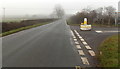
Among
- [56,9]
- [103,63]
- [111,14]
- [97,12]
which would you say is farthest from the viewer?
[56,9]

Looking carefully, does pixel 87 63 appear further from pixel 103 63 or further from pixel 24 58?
pixel 24 58

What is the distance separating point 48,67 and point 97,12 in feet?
87.5

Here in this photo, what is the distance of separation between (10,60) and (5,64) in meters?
0.35

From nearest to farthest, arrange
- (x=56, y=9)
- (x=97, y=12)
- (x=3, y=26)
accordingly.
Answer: (x=3, y=26), (x=97, y=12), (x=56, y=9)

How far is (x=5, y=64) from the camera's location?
397cm

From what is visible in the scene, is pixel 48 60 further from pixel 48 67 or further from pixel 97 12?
pixel 97 12

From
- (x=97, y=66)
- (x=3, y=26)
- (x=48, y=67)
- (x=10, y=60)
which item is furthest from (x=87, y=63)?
(x=3, y=26)

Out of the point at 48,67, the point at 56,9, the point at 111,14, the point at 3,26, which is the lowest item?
the point at 48,67

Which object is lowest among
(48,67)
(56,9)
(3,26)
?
(48,67)

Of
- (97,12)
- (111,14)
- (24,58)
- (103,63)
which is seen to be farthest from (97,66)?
(97,12)

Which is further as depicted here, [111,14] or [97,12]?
[97,12]

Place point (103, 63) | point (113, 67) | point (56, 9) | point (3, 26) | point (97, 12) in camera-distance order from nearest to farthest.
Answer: point (113, 67) < point (103, 63) < point (3, 26) < point (97, 12) < point (56, 9)

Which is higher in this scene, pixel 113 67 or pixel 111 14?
pixel 111 14

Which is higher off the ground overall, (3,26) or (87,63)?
(3,26)
